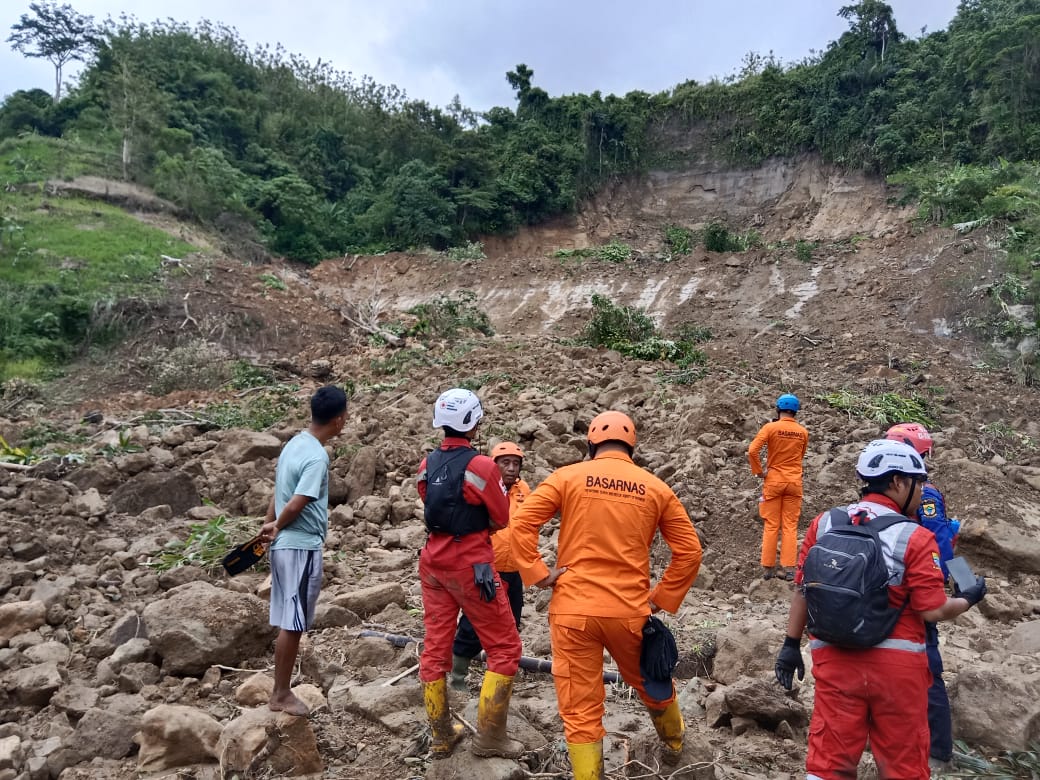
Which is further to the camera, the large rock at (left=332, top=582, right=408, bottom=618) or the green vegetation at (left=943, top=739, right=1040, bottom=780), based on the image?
the large rock at (left=332, top=582, right=408, bottom=618)

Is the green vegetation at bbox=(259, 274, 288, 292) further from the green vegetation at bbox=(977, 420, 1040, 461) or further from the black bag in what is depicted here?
the black bag

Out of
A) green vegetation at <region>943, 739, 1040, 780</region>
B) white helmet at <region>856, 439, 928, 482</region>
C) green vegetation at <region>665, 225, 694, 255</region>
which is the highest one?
green vegetation at <region>665, 225, 694, 255</region>

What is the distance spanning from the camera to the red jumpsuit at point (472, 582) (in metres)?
3.08

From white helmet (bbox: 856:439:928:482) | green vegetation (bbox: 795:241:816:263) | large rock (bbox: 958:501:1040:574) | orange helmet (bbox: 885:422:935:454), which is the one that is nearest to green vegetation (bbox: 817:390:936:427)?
large rock (bbox: 958:501:1040:574)

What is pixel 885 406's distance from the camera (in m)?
9.45

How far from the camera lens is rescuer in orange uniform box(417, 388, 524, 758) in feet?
9.98

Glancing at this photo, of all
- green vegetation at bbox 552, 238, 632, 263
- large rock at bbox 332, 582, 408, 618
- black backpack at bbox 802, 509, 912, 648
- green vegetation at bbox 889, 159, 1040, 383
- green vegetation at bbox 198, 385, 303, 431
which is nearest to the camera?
black backpack at bbox 802, 509, 912, 648

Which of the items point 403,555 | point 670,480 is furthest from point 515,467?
point 670,480

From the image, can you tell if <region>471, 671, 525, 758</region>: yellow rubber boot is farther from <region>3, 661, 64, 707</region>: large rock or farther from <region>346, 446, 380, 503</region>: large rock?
<region>346, 446, 380, 503</region>: large rock

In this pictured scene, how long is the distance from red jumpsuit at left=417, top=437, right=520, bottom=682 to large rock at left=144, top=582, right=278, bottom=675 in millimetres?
1305

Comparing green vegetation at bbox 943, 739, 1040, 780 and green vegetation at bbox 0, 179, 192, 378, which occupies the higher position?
green vegetation at bbox 0, 179, 192, 378

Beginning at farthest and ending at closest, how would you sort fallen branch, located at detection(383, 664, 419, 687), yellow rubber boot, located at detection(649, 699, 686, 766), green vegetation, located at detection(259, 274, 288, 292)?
green vegetation, located at detection(259, 274, 288, 292), fallen branch, located at detection(383, 664, 419, 687), yellow rubber boot, located at detection(649, 699, 686, 766)

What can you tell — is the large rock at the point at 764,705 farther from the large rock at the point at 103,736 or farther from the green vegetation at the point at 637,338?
the green vegetation at the point at 637,338

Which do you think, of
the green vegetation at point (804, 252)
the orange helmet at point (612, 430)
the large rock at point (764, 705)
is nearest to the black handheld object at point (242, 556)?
the orange helmet at point (612, 430)
